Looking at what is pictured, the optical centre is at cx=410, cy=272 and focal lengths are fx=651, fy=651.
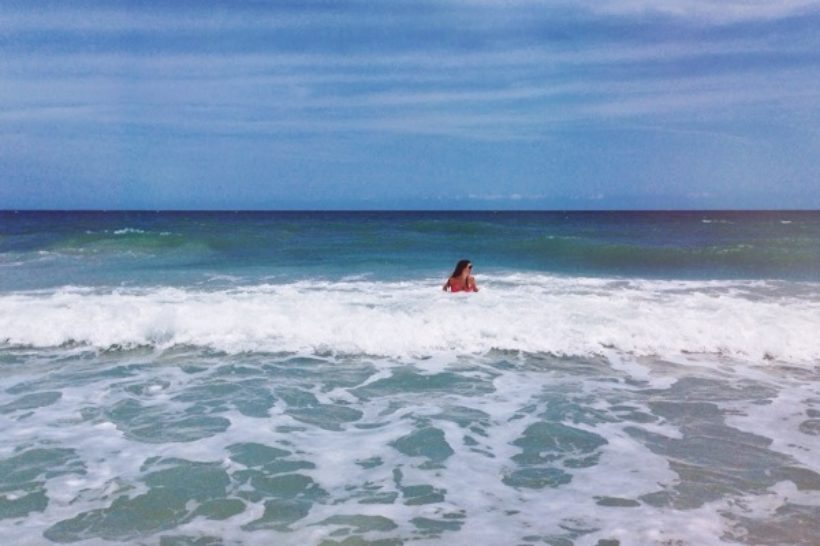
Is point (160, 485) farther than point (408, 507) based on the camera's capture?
Yes

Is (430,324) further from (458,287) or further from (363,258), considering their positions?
(363,258)

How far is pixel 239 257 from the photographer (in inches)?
1043

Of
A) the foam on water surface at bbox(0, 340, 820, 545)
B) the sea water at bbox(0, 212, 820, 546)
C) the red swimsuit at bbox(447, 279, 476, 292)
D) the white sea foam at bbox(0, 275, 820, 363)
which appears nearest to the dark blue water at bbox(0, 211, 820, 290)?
the sea water at bbox(0, 212, 820, 546)

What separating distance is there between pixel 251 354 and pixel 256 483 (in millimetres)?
4726

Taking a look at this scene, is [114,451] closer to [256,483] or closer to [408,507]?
[256,483]

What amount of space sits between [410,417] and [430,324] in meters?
4.00

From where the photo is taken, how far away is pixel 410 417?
7.48m

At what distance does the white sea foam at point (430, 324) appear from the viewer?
35.1 feet

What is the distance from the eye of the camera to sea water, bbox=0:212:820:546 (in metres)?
5.09

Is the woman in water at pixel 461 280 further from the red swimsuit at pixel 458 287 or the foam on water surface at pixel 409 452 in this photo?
the foam on water surface at pixel 409 452

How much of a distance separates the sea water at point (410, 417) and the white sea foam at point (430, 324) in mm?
58

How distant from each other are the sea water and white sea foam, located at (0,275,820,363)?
58 millimetres

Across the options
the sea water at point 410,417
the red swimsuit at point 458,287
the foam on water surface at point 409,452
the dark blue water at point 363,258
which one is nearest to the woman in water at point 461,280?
the red swimsuit at point 458,287

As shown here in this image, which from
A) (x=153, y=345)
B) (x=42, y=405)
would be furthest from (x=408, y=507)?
(x=153, y=345)
